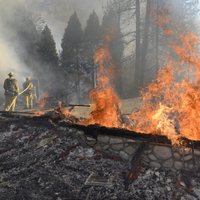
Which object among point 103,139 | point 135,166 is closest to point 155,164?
point 135,166

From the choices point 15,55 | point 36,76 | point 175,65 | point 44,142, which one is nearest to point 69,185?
point 44,142

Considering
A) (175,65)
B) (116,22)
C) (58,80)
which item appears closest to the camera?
(175,65)

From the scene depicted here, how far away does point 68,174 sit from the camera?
360 inches

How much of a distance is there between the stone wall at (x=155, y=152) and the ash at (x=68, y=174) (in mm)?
193

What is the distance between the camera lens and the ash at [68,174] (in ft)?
27.6

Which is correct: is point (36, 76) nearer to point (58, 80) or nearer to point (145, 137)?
point (58, 80)

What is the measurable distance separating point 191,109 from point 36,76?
96.6 feet

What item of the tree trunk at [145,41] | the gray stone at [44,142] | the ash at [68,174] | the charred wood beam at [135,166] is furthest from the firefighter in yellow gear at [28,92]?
the charred wood beam at [135,166]

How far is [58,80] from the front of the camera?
37656mm

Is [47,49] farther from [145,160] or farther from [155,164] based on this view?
[155,164]

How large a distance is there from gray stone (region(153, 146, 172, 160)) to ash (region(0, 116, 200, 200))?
1.25 ft

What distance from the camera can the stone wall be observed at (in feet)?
29.5

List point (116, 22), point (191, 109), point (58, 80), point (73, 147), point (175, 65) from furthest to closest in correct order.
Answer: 1. point (58, 80)
2. point (116, 22)
3. point (175, 65)
4. point (191, 109)
5. point (73, 147)

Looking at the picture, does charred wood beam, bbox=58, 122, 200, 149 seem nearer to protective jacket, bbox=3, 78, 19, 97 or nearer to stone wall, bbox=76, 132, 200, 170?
stone wall, bbox=76, 132, 200, 170
